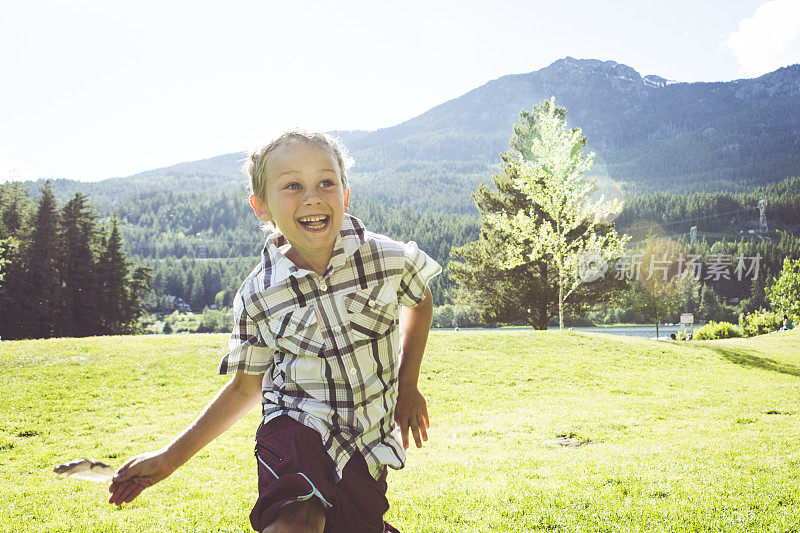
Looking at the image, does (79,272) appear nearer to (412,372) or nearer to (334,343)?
(412,372)

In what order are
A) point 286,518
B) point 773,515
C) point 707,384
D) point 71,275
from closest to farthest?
point 286,518 < point 773,515 < point 707,384 < point 71,275

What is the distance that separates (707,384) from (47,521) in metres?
13.9

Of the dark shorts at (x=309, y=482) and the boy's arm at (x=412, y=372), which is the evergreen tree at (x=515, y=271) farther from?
A: the dark shorts at (x=309, y=482)

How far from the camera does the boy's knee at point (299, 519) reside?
160cm

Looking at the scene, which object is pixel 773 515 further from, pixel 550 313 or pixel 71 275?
pixel 71 275

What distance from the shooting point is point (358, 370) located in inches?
83.7

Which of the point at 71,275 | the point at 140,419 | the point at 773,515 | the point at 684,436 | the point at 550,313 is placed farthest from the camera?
the point at 71,275

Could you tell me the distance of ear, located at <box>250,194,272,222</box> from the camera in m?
2.44

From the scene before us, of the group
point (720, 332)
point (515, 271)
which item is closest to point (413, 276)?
point (515, 271)

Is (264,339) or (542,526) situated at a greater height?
(264,339)

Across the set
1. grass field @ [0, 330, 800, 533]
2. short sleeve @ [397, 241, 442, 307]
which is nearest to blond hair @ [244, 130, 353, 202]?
short sleeve @ [397, 241, 442, 307]

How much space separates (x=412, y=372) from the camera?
252 centimetres

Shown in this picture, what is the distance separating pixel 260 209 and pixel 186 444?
3.56 ft

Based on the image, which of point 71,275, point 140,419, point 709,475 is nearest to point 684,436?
point 709,475
